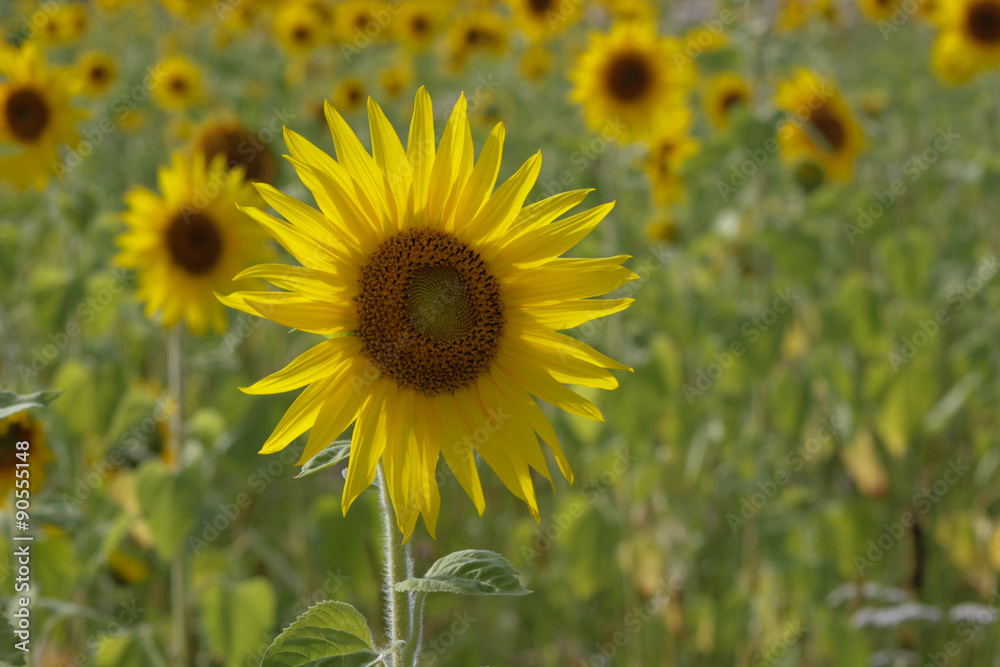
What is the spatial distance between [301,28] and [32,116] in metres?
4.09

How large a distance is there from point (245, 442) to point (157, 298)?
2.07 ft

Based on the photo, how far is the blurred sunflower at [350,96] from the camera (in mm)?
6422

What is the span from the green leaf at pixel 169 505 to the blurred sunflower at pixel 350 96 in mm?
4340

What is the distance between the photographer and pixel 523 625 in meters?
3.59

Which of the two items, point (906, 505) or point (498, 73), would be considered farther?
point (498, 73)

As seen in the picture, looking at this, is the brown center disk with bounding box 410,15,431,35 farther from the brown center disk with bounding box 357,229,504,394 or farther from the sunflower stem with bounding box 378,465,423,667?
the sunflower stem with bounding box 378,465,423,667

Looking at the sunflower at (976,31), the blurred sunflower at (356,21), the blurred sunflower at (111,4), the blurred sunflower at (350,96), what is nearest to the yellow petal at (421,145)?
the sunflower at (976,31)

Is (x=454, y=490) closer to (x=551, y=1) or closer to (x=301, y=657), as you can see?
(x=301, y=657)

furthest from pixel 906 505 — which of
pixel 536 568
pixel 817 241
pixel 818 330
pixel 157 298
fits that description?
pixel 157 298

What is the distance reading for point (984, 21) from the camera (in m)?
4.63

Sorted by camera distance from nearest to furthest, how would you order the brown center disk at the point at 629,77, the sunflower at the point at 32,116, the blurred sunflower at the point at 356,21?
the sunflower at the point at 32,116 → the brown center disk at the point at 629,77 → the blurred sunflower at the point at 356,21

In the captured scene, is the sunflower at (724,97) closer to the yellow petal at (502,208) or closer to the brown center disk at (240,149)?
the brown center disk at (240,149)

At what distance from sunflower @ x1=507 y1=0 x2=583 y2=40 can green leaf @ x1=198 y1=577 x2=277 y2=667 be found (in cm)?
418

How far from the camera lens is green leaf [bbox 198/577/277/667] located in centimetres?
258
